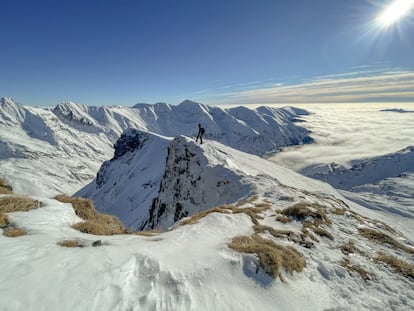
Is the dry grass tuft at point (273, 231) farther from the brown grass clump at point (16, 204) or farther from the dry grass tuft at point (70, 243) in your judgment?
the brown grass clump at point (16, 204)

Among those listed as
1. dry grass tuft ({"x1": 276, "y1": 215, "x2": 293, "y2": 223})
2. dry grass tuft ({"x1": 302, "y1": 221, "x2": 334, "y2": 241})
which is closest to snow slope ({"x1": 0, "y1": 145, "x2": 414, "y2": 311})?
dry grass tuft ({"x1": 302, "y1": 221, "x2": 334, "y2": 241})

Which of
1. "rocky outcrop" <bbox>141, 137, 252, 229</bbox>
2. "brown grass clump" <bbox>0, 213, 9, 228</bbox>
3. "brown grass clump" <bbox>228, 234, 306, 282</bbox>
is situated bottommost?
"rocky outcrop" <bbox>141, 137, 252, 229</bbox>

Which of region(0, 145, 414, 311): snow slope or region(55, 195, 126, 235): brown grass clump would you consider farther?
region(55, 195, 126, 235): brown grass clump

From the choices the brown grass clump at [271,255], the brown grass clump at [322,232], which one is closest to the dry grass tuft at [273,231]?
the brown grass clump at [271,255]

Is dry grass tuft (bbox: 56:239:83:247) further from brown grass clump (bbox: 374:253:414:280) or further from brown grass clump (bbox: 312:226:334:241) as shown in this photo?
brown grass clump (bbox: 374:253:414:280)

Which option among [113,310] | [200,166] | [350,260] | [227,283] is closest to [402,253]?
[350,260]

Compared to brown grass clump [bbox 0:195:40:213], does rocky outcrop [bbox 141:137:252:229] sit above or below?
below

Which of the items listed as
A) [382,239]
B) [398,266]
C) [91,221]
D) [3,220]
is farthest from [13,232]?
[382,239]
